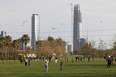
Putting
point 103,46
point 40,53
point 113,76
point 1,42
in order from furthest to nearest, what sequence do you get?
1. point 40,53
2. point 1,42
3. point 103,46
4. point 113,76

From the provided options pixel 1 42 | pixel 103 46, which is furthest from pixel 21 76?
pixel 1 42

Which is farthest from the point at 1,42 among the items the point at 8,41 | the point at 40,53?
the point at 40,53

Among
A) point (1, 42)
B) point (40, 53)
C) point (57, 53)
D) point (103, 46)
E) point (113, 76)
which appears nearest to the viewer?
point (113, 76)

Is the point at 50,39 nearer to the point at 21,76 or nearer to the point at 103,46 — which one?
the point at 103,46

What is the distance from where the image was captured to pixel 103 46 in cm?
9881

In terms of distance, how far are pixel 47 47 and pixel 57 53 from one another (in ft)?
40.6

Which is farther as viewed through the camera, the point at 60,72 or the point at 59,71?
the point at 59,71

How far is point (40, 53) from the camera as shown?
441ft

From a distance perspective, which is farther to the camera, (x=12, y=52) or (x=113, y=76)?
(x=12, y=52)

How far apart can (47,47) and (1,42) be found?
1342 inches

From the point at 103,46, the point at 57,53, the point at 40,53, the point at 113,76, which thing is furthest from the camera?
the point at 57,53

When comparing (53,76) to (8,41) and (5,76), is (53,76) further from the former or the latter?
(8,41)

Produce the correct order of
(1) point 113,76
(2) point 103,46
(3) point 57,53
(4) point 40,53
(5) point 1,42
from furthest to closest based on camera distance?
(3) point 57,53 → (4) point 40,53 → (5) point 1,42 → (2) point 103,46 → (1) point 113,76

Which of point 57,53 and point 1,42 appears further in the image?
point 57,53
